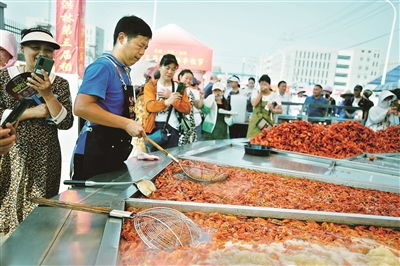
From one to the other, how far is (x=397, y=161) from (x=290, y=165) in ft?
5.67

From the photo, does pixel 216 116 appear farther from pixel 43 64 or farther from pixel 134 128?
pixel 43 64

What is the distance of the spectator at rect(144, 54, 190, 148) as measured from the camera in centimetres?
347

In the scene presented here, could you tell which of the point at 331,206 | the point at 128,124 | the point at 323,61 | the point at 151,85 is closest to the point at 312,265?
the point at 331,206

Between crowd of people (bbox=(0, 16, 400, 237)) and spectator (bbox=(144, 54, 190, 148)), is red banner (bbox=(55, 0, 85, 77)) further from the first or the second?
crowd of people (bbox=(0, 16, 400, 237))

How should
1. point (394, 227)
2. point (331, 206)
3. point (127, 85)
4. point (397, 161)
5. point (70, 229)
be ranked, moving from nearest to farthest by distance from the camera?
1. point (70, 229)
2. point (394, 227)
3. point (331, 206)
4. point (127, 85)
5. point (397, 161)

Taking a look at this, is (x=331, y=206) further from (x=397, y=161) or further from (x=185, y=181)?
(x=397, y=161)

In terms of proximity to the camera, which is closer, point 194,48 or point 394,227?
point 394,227

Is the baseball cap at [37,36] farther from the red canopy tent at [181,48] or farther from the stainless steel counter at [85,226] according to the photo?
the red canopy tent at [181,48]

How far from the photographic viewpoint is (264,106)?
558cm

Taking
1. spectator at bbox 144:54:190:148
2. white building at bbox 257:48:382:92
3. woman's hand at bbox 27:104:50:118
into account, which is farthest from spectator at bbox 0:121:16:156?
white building at bbox 257:48:382:92

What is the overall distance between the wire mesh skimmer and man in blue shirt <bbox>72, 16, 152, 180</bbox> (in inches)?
25.7

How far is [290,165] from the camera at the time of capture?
9.41 ft

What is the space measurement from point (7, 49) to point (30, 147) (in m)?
0.98

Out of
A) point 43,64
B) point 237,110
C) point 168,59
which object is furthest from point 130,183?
point 237,110
